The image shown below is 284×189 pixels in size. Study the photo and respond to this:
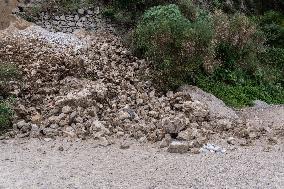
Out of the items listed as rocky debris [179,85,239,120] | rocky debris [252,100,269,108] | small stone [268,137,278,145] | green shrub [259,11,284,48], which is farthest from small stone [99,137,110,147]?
green shrub [259,11,284,48]

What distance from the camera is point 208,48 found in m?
9.38

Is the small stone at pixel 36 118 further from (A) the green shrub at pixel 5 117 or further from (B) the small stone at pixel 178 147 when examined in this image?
(B) the small stone at pixel 178 147

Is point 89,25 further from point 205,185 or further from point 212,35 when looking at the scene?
point 205,185

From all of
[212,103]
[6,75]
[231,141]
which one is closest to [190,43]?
[212,103]

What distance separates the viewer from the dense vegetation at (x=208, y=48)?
9242mm

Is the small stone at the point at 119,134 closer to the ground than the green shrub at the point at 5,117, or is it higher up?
closer to the ground

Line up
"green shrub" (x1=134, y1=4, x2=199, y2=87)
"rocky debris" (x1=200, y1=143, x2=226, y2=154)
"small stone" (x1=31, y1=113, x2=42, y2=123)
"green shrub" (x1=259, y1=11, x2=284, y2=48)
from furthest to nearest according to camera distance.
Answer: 1. "green shrub" (x1=259, y1=11, x2=284, y2=48)
2. "green shrub" (x1=134, y1=4, x2=199, y2=87)
3. "small stone" (x1=31, y1=113, x2=42, y2=123)
4. "rocky debris" (x1=200, y1=143, x2=226, y2=154)

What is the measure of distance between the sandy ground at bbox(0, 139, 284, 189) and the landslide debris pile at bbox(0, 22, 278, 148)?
39 cm

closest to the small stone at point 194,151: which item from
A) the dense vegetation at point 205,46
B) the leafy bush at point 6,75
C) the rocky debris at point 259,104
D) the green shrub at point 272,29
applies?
the dense vegetation at point 205,46

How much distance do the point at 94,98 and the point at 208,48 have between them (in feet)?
7.82

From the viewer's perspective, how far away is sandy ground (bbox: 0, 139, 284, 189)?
19.8 ft

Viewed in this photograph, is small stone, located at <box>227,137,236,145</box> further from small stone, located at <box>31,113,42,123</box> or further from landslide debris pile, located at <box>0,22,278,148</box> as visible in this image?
small stone, located at <box>31,113,42,123</box>

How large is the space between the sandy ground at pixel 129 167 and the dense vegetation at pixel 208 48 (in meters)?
2.39

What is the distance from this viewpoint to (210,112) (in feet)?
28.2
